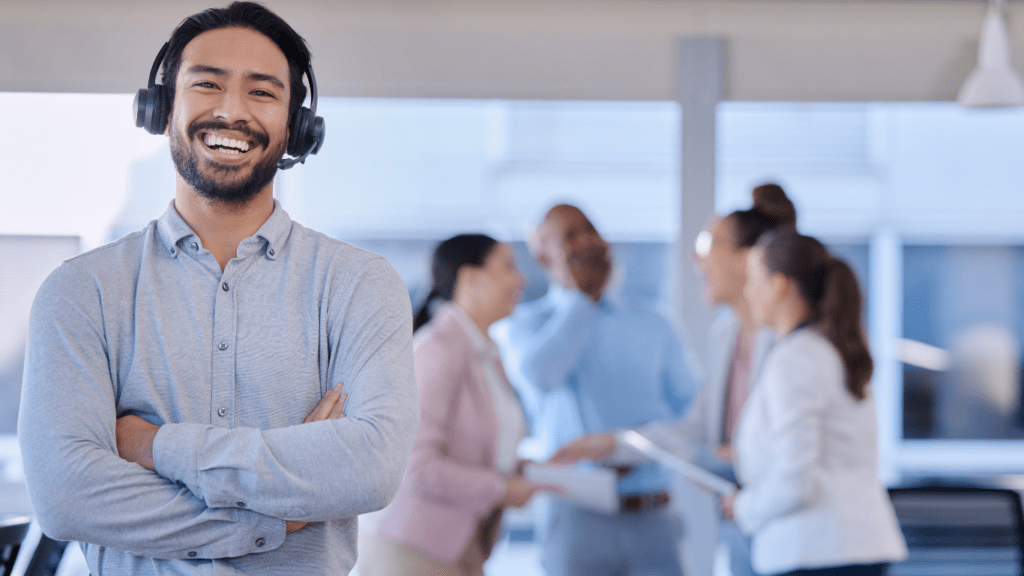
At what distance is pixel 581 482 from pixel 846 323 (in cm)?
100

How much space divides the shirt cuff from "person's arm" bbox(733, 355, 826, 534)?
1.55 meters

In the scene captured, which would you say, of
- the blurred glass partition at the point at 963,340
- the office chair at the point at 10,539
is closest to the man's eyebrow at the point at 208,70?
the office chair at the point at 10,539

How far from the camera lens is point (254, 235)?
1356 mm

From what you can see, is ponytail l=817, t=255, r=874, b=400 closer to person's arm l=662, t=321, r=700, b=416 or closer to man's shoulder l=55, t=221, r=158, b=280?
person's arm l=662, t=321, r=700, b=416

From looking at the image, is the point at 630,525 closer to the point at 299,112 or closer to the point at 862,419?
the point at 862,419

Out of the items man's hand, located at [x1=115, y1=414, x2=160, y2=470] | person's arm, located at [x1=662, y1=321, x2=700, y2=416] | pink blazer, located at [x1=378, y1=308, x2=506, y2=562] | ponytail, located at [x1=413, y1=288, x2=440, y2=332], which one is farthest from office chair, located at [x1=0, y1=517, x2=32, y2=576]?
person's arm, located at [x1=662, y1=321, x2=700, y2=416]

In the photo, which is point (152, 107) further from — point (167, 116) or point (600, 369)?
point (600, 369)

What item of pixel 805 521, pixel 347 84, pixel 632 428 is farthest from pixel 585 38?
Result: pixel 805 521

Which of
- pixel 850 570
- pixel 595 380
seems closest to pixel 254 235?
pixel 850 570

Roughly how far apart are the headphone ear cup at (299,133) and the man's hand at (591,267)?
206cm

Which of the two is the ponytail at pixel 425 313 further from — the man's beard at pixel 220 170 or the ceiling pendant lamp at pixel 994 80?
the ceiling pendant lamp at pixel 994 80

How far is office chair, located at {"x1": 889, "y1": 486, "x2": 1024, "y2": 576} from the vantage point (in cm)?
226

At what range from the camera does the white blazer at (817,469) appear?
2.23 meters

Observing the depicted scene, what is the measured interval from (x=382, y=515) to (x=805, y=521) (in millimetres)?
1208
